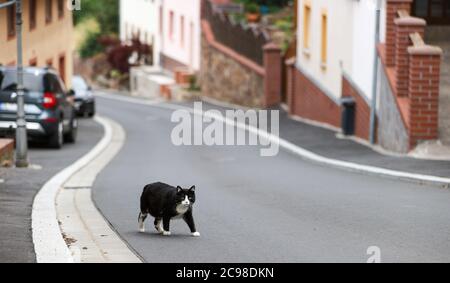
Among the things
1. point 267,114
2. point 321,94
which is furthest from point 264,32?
point 321,94

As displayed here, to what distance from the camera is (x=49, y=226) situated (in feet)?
39.9

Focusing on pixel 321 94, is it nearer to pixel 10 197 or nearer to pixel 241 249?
pixel 10 197

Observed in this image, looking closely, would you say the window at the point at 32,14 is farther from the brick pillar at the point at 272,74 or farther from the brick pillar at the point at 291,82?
the brick pillar at the point at 291,82

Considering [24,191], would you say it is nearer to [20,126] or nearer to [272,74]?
[20,126]

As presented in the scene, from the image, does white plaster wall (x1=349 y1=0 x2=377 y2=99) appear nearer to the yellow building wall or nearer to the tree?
the yellow building wall

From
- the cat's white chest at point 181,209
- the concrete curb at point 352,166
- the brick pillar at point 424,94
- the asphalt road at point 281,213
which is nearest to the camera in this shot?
the asphalt road at point 281,213

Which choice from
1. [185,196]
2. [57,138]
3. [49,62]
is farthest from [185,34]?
[185,196]

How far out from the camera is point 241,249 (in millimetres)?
10844

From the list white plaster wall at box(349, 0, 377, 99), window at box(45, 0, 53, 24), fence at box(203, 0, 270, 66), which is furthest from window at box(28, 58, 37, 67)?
white plaster wall at box(349, 0, 377, 99)

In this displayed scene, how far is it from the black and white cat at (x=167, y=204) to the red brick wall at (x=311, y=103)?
19773 millimetres

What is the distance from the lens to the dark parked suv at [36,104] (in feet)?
83.9

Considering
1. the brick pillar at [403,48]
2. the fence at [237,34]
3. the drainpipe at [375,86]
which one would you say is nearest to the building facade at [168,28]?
the fence at [237,34]

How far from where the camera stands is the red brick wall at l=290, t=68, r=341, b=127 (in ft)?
105
